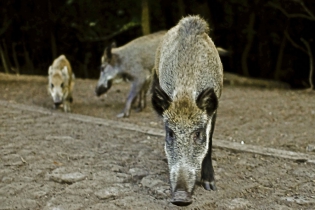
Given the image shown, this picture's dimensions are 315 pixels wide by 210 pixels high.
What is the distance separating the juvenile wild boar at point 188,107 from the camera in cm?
328

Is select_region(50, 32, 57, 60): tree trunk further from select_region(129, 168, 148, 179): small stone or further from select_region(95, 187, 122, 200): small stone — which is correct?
select_region(95, 187, 122, 200): small stone

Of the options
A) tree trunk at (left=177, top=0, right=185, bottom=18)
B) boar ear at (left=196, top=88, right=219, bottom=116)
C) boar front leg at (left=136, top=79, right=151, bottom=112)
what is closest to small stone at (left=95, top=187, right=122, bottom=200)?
boar ear at (left=196, top=88, right=219, bottom=116)

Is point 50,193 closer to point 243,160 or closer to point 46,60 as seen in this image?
point 243,160

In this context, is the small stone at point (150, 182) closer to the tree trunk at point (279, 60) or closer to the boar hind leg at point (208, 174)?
the boar hind leg at point (208, 174)

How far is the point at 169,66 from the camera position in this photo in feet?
13.1

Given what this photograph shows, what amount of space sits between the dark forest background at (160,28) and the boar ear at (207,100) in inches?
321

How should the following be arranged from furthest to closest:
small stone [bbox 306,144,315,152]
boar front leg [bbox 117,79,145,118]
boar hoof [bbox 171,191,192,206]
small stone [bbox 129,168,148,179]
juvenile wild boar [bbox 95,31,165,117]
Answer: juvenile wild boar [bbox 95,31,165,117]
boar front leg [bbox 117,79,145,118]
small stone [bbox 306,144,315,152]
small stone [bbox 129,168,148,179]
boar hoof [bbox 171,191,192,206]

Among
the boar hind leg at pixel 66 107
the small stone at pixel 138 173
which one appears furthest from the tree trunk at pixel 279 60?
the small stone at pixel 138 173

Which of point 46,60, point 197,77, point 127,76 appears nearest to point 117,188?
point 197,77

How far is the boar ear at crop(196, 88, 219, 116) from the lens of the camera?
11.1 feet

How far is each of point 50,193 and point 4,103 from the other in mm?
4204

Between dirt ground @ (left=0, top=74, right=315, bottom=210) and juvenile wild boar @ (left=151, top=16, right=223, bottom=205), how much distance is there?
12.8 inches

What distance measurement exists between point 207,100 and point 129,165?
1302 mm

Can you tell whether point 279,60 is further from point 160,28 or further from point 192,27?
point 192,27
